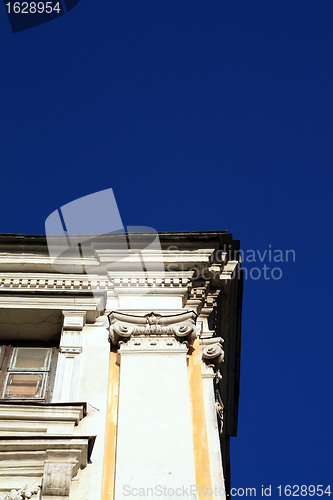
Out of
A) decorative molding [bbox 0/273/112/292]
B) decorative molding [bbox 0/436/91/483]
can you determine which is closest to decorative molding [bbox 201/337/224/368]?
decorative molding [bbox 0/273/112/292]

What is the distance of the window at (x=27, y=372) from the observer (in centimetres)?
1091

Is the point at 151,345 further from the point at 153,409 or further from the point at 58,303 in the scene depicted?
the point at 58,303

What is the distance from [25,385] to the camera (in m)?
11.0

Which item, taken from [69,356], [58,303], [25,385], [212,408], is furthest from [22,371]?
[212,408]

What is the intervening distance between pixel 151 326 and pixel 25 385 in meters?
1.86

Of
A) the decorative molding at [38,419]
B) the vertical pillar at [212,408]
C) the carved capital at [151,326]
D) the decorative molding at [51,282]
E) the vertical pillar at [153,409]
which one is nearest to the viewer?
the vertical pillar at [153,409]

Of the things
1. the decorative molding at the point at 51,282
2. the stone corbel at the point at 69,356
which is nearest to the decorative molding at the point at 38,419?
the stone corbel at the point at 69,356

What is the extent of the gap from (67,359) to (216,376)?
6.83ft

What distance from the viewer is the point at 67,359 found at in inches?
434

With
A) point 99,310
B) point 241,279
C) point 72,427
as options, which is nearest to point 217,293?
point 241,279

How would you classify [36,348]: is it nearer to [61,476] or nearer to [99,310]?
[99,310]

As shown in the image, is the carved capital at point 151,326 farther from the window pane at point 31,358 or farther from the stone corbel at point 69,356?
the window pane at point 31,358

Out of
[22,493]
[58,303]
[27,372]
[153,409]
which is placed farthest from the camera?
[58,303]

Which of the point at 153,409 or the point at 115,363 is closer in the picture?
the point at 153,409
